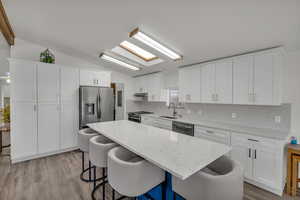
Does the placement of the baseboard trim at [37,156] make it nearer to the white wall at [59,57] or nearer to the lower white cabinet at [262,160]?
the white wall at [59,57]

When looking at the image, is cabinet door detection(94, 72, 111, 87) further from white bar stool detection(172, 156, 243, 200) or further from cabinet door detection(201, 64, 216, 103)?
white bar stool detection(172, 156, 243, 200)

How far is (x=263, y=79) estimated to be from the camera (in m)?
2.26

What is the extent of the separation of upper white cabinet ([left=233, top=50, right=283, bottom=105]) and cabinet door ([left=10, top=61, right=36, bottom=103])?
4.37 m

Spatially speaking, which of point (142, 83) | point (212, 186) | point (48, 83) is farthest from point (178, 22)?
point (48, 83)

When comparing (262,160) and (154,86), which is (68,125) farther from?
(262,160)

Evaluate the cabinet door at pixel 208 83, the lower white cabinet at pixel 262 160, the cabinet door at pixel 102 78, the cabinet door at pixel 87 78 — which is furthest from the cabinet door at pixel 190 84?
the cabinet door at pixel 87 78

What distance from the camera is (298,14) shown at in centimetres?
150

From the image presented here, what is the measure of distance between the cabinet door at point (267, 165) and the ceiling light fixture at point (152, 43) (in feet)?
7.39

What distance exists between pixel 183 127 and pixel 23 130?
3629 mm

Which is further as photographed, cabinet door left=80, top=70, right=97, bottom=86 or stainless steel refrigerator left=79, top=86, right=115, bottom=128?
cabinet door left=80, top=70, right=97, bottom=86

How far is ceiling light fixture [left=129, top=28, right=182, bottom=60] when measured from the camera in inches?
89.5

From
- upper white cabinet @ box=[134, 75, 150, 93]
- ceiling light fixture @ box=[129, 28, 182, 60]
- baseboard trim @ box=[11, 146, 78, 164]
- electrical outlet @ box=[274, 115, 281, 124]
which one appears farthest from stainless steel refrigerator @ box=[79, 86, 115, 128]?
electrical outlet @ box=[274, 115, 281, 124]

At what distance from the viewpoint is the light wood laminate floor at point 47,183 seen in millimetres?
1948

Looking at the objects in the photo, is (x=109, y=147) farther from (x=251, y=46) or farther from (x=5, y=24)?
(x=5, y=24)
